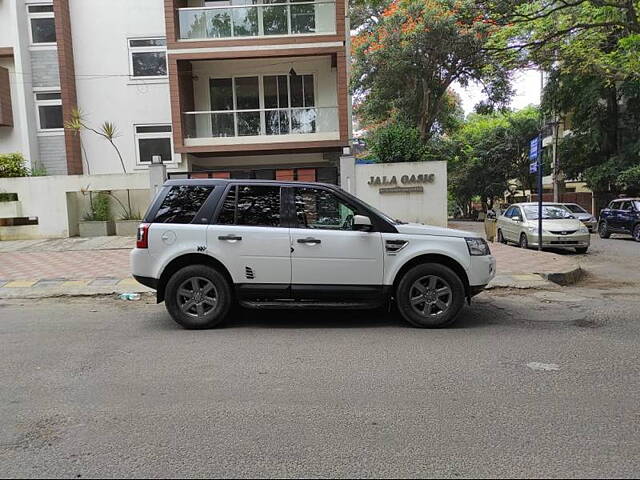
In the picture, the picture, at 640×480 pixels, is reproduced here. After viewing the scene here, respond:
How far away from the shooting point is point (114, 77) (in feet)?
63.9

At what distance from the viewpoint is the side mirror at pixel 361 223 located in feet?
Result: 19.8

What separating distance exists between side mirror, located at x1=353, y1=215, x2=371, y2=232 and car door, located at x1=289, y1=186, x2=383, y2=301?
0.05 meters

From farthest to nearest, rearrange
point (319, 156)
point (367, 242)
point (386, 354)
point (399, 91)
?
point (399, 91) < point (319, 156) < point (367, 242) < point (386, 354)

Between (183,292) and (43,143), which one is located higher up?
(43,143)

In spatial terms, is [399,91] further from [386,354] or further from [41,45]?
[386,354]

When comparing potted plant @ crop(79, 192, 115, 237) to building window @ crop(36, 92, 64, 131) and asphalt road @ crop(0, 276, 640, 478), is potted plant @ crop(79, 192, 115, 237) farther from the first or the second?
asphalt road @ crop(0, 276, 640, 478)

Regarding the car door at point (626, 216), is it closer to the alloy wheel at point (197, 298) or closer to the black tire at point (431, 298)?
the black tire at point (431, 298)

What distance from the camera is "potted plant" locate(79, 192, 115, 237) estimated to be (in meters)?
17.0

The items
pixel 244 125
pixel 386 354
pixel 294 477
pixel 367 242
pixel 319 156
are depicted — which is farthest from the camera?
pixel 319 156

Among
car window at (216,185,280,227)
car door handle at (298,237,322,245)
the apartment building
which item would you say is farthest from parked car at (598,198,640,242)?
car window at (216,185,280,227)

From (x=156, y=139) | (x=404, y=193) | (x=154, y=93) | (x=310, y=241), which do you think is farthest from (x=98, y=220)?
(x=310, y=241)

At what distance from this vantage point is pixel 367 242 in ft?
20.3

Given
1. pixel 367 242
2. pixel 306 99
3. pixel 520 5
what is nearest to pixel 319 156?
Answer: pixel 306 99

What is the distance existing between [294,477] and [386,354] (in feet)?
7.92
